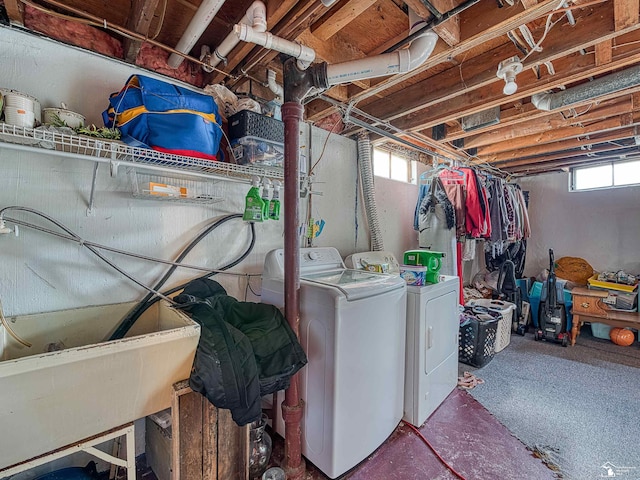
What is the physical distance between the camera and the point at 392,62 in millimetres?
1398

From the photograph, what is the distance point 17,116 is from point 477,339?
344cm

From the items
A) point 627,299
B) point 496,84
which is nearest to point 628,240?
point 627,299

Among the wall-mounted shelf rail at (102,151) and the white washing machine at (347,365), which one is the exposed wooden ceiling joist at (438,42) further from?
the white washing machine at (347,365)

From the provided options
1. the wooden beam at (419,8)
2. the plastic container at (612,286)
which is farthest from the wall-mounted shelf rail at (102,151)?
the plastic container at (612,286)

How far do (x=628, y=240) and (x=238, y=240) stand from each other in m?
5.16

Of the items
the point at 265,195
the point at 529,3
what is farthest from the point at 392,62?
the point at 265,195

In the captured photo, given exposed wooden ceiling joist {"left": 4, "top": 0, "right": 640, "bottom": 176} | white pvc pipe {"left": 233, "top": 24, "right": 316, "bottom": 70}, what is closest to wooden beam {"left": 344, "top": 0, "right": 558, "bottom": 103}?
exposed wooden ceiling joist {"left": 4, "top": 0, "right": 640, "bottom": 176}

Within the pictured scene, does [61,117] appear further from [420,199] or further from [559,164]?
[559,164]

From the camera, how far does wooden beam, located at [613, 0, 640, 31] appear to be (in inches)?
48.4

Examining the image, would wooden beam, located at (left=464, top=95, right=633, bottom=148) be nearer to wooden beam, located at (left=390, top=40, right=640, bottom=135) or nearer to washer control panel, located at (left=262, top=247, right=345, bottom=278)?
wooden beam, located at (left=390, top=40, right=640, bottom=135)

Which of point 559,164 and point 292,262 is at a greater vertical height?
point 559,164

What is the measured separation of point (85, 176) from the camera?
1422mm

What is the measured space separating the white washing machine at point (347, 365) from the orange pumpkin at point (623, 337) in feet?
11.3

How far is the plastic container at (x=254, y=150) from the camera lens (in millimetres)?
1632
